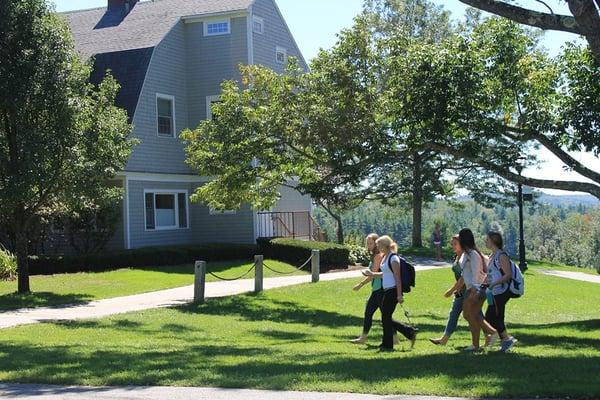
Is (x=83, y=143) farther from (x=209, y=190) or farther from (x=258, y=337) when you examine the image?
(x=258, y=337)

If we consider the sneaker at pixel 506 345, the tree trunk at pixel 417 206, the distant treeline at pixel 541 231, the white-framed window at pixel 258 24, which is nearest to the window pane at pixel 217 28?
the white-framed window at pixel 258 24

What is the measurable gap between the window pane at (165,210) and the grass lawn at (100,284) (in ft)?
14.4

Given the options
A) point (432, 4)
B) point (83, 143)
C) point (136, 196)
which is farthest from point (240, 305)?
point (432, 4)

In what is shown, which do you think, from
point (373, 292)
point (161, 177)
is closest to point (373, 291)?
point (373, 292)

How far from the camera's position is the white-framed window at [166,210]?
28234 mm

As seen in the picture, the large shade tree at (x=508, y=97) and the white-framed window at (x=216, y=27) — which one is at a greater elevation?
the white-framed window at (x=216, y=27)

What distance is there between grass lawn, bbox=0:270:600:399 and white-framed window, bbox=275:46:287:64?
15885 millimetres

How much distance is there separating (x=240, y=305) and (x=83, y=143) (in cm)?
545

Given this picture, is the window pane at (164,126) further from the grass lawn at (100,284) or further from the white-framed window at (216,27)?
→ the grass lawn at (100,284)

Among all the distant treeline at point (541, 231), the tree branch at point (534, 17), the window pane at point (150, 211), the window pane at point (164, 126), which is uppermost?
the window pane at point (164, 126)

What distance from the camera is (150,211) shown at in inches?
1113

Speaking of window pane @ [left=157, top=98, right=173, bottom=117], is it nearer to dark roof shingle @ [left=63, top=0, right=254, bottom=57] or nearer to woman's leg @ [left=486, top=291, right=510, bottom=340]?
dark roof shingle @ [left=63, top=0, right=254, bottom=57]

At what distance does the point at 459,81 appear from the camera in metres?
14.0

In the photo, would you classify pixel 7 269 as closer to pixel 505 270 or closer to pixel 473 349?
pixel 473 349
